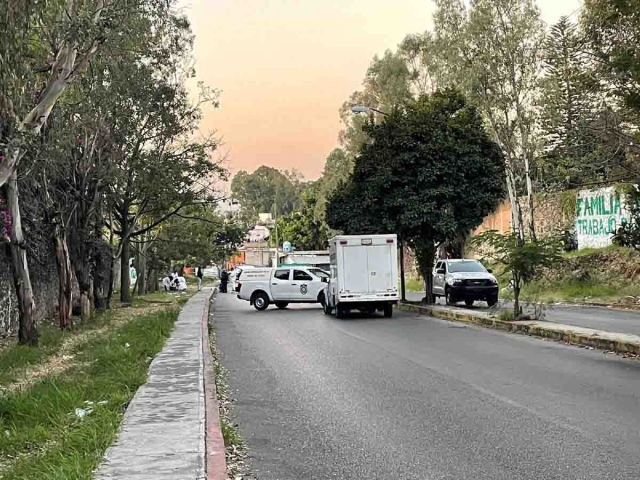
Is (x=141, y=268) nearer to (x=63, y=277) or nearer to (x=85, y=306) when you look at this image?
(x=85, y=306)

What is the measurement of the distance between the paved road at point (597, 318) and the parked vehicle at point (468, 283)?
245 cm

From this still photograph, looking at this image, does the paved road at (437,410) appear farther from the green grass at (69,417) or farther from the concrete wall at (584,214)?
the concrete wall at (584,214)

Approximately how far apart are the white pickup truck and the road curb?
8393 millimetres

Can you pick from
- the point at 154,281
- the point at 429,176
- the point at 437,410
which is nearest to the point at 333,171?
the point at 154,281

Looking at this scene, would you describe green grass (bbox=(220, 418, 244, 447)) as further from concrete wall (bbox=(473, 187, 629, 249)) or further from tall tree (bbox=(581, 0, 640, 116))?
concrete wall (bbox=(473, 187, 629, 249))

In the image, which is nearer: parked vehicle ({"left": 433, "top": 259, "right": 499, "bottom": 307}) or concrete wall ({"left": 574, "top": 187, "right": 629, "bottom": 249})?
parked vehicle ({"left": 433, "top": 259, "right": 499, "bottom": 307})

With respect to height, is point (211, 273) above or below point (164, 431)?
above

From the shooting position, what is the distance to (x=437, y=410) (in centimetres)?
999

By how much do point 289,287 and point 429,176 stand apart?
7959mm

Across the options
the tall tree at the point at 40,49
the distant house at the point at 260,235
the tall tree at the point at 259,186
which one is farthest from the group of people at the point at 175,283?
the tall tree at the point at 259,186

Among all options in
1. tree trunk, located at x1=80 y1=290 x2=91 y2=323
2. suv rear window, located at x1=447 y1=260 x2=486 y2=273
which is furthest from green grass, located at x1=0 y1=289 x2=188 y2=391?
suv rear window, located at x1=447 y1=260 x2=486 y2=273

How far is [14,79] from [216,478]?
877cm

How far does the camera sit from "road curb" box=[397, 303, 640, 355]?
15679 millimetres

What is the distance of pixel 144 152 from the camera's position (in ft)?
118
